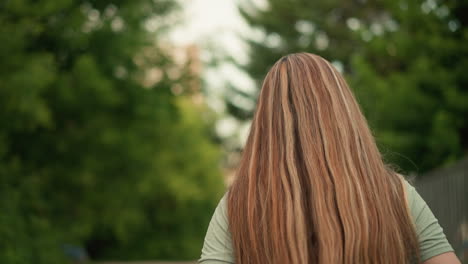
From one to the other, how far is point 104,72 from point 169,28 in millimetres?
3768

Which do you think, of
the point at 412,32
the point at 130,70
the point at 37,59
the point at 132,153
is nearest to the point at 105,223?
the point at 132,153

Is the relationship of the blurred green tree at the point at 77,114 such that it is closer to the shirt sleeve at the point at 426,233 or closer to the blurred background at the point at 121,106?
the blurred background at the point at 121,106

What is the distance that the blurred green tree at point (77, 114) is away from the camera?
8.28 metres

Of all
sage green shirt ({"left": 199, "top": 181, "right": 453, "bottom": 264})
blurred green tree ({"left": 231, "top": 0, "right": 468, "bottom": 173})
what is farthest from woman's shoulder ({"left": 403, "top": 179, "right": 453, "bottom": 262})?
blurred green tree ({"left": 231, "top": 0, "right": 468, "bottom": 173})

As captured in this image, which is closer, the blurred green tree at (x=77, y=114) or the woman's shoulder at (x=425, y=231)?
the woman's shoulder at (x=425, y=231)

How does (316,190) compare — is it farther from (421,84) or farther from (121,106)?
(121,106)

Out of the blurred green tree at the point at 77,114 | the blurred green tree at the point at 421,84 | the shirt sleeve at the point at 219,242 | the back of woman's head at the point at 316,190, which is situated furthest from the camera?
the blurred green tree at the point at 421,84

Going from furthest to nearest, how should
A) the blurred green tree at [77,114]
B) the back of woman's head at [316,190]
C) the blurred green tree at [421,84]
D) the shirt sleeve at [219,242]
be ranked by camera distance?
the blurred green tree at [421,84] → the blurred green tree at [77,114] → the shirt sleeve at [219,242] → the back of woman's head at [316,190]

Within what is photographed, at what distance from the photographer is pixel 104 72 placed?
12.6m

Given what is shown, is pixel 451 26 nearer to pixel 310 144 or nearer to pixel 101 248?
pixel 310 144

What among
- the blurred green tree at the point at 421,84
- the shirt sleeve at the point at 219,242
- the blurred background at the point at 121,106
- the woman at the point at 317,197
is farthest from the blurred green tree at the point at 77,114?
the woman at the point at 317,197

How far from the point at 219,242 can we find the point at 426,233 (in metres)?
0.67

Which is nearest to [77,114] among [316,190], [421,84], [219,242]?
[421,84]

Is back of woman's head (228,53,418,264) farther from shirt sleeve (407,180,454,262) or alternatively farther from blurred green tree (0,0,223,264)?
blurred green tree (0,0,223,264)
